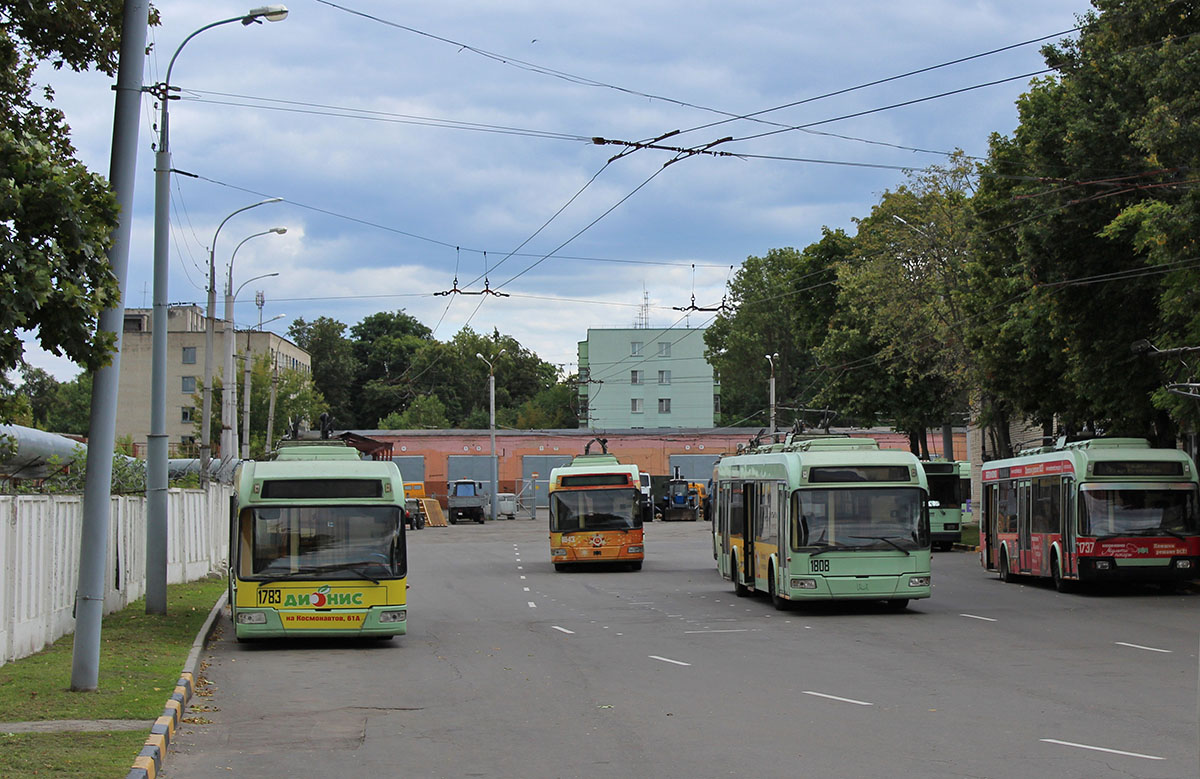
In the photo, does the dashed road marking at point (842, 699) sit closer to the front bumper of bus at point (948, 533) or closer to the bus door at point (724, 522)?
the bus door at point (724, 522)

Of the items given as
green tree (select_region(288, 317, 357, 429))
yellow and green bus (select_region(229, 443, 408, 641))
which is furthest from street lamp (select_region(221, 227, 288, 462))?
green tree (select_region(288, 317, 357, 429))

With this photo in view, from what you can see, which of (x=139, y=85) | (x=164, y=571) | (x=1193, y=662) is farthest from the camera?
(x=164, y=571)

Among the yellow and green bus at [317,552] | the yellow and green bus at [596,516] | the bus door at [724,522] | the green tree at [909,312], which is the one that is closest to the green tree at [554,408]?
the green tree at [909,312]

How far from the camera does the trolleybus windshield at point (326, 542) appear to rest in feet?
59.1

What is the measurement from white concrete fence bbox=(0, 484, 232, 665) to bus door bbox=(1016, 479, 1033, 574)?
1792 cm

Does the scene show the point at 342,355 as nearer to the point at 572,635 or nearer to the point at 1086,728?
the point at 572,635

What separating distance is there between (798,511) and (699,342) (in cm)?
8696

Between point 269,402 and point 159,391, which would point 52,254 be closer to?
point 159,391

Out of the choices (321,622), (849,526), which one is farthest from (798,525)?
(321,622)

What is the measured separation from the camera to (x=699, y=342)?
108m

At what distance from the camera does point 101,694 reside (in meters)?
12.2

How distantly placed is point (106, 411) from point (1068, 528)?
19.4m

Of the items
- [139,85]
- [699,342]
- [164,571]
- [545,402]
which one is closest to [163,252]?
[164,571]

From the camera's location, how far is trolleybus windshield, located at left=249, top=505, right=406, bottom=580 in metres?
18.0
